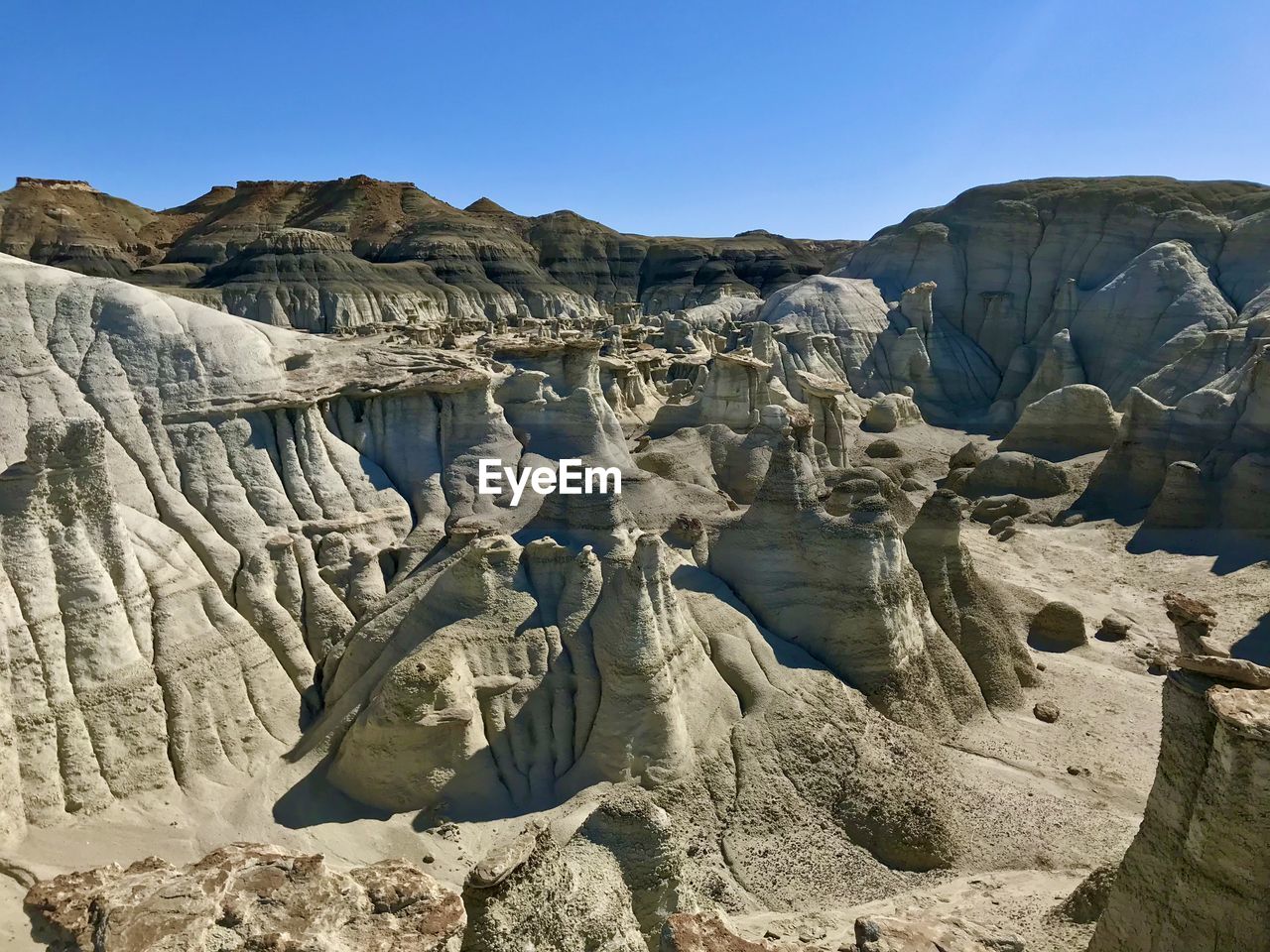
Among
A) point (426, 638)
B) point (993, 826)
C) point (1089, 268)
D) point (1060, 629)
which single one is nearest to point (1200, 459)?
point (1060, 629)

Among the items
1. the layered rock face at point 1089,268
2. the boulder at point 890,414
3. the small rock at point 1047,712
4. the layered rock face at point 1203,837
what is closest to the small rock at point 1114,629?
the small rock at point 1047,712

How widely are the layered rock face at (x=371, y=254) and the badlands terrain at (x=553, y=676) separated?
34177 millimetres

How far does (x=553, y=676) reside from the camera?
10.0 m

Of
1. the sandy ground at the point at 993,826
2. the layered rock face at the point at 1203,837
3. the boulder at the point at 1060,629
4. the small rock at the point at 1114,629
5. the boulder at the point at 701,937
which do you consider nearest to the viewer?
the boulder at the point at 701,937

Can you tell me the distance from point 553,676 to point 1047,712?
7.26 meters

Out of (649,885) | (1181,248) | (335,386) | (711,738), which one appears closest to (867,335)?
(1181,248)

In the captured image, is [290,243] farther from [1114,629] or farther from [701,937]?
[701,937]

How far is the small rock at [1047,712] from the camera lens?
1216 centimetres

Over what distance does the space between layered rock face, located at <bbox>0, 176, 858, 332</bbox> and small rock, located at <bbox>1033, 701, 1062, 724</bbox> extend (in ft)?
134

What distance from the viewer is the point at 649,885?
22.4ft

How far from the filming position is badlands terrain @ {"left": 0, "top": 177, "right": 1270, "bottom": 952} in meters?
6.12

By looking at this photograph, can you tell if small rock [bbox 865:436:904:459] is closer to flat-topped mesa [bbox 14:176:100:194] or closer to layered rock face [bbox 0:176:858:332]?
layered rock face [bbox 0:176:858:332]

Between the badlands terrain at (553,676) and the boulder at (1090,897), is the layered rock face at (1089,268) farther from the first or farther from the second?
the boulder at (1090,897)

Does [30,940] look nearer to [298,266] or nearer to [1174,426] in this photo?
Answer: [1174,426]
